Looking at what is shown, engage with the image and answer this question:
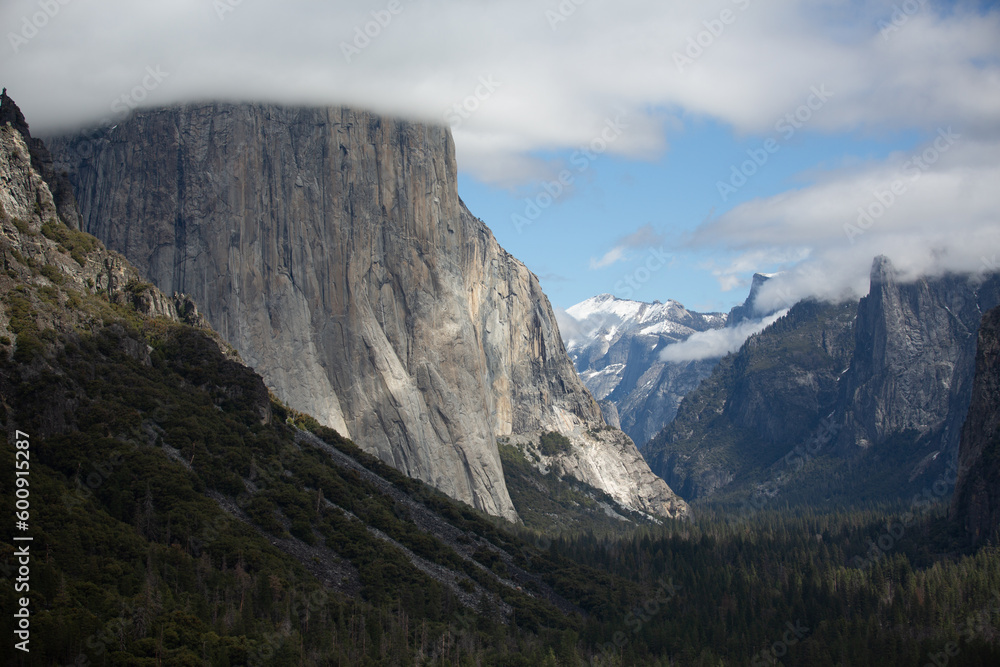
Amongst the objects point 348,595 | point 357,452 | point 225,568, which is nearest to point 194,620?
point 225,568

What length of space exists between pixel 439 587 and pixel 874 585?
7888cm

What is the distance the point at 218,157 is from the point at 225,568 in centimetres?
9941

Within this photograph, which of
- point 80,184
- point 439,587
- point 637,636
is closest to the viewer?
point 439,587

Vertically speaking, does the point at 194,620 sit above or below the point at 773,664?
above

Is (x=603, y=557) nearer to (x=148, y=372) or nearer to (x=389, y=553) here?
(x=389, y=553)

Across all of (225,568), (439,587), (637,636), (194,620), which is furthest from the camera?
(637,636)

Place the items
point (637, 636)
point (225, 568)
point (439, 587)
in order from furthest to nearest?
point (637, 636) → point (439, 587) → point (225, 568)

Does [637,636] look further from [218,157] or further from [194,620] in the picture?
[218,157]

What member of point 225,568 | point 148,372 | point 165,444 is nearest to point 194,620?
point 225,568

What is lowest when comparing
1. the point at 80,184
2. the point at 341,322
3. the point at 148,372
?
the point at 148,372

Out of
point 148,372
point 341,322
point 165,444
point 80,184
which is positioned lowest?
point 165,444

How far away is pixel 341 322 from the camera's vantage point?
19638 cm

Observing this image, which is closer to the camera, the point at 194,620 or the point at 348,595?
the point at 194,620

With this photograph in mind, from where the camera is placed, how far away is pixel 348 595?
118 m
